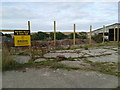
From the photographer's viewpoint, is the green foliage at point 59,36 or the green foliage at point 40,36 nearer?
the green foliage at point 40,36

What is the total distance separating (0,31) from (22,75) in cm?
420

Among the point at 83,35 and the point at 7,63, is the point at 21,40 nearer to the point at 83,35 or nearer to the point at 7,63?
the point at 7,63

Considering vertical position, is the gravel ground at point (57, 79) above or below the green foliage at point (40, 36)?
below

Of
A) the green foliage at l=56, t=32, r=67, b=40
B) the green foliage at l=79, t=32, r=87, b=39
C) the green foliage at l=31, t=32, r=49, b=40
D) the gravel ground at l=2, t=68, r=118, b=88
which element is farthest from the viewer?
the green foliage at l=79, t=32, r=87, b=39

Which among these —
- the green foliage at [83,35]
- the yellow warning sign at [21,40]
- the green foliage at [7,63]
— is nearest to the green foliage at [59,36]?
the green foliage at [83,35]

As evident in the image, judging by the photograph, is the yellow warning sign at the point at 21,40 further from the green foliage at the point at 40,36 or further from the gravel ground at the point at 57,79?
the green foliage at the point at 40,36

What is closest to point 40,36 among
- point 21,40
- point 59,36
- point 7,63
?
point 59,36

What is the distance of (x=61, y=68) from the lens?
3652 millimetres

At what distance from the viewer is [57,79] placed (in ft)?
9.30

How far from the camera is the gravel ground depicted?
8.30 ft

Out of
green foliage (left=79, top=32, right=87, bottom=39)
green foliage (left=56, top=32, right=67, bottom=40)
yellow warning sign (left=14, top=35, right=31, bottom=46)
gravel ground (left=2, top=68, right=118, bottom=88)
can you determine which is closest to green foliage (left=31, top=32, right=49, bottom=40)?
green foliage (left=56, top=32, right=67, bottom=40)

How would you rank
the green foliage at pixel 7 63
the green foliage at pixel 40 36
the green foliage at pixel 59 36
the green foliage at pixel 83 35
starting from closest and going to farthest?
the green foliage at pixel 7 63
the green foliage at pixel 40 36
the green foliage at pixel 59 36
the green foliage at pixel 83 35

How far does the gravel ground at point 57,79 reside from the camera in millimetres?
2529

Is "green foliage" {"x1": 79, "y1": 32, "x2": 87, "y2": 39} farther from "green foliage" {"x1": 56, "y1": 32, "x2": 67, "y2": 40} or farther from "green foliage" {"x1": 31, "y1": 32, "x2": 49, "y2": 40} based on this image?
"green foliage" {"x1": 31, "y1": 32, "x2": 49, "y2": 40}
